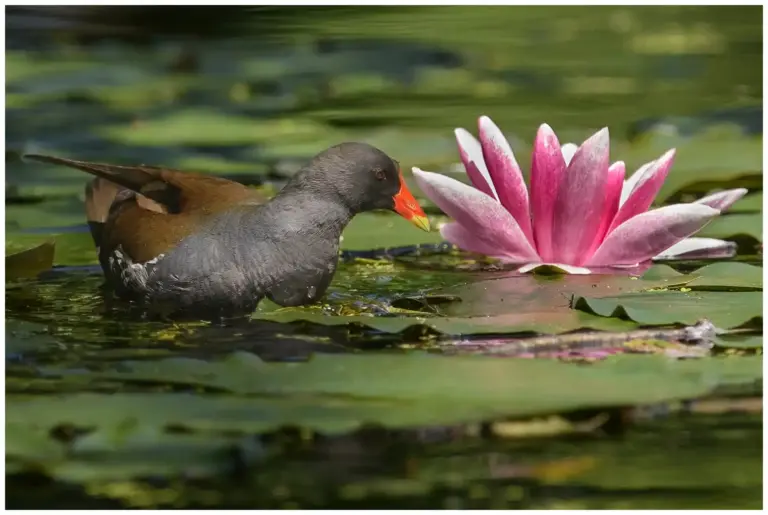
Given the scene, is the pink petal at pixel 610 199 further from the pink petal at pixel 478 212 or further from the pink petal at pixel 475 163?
the pink petal at pixel 475 163

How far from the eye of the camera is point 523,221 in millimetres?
3117

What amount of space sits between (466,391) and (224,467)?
1.55 ft

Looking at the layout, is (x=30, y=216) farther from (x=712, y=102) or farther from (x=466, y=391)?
(x=712, y=102)

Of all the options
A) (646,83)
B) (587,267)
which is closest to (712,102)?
(646,83)

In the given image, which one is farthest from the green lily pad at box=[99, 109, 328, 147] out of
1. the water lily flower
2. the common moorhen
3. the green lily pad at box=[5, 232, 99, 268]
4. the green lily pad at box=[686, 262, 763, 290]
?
the green lily pad at box=[686, 262, 763, 290]

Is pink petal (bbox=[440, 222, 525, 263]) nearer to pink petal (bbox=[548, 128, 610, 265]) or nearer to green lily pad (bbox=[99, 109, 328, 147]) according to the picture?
pink petal (bbox=[548, 128, 610, 265])

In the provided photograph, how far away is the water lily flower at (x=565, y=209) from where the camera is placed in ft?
9.79

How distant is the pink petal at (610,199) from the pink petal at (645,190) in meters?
0.03

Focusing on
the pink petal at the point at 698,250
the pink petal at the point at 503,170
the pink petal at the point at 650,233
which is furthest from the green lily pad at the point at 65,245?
the pink petal at the point at 698,250

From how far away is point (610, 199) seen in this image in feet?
10.1

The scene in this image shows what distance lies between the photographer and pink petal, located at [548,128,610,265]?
2.96 m

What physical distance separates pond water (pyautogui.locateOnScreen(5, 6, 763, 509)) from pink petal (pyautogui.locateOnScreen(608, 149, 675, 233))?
188 millimetres

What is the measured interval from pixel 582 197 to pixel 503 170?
8.6 inches

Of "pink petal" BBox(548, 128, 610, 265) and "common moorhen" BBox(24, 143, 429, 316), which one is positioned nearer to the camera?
"common moorhen" BBox(24, 143, 429, 316)
